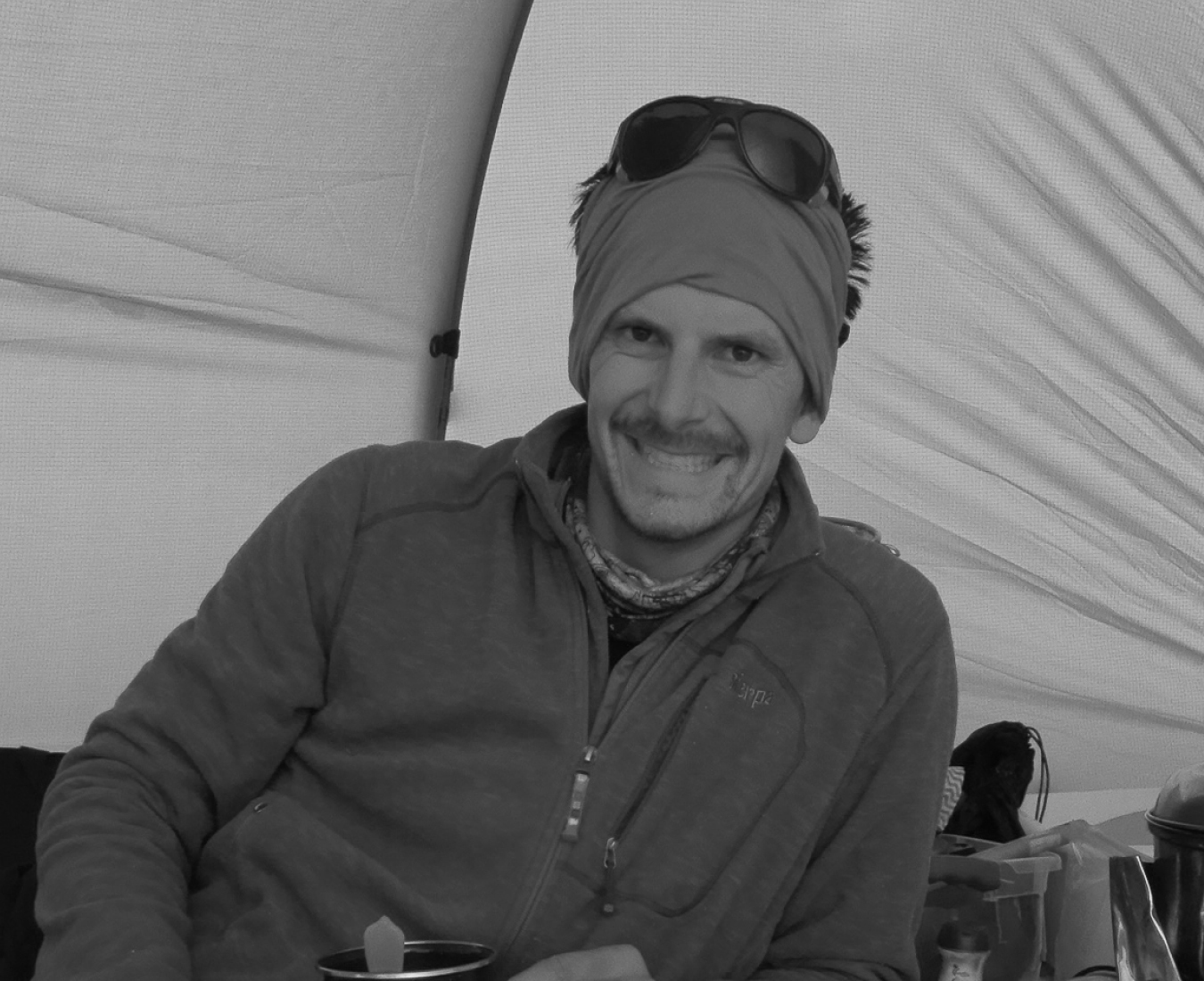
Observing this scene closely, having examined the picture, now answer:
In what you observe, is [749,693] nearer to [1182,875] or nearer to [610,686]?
[610,686]

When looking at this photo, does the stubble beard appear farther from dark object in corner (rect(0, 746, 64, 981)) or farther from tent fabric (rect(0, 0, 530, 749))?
tent fabric (rect(0, 0, 530, 749))

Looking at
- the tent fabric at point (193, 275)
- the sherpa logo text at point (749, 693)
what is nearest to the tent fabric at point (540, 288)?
the tent fabric at point (193, 275)

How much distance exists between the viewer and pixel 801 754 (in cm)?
151

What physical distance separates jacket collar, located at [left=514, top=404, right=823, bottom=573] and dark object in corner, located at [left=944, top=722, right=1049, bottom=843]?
0.74 m

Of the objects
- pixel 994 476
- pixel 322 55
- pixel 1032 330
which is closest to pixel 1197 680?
pixel 994 476

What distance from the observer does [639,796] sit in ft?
4.84

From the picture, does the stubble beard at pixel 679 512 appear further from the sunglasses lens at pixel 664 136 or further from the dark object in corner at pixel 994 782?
the dark object in corner at pixel 994 782

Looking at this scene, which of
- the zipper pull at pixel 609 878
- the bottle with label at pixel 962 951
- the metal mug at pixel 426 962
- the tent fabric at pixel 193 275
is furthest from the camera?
the tent fabric at pixel 193 275

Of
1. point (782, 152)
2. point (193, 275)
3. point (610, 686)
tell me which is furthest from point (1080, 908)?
point (193, 275)

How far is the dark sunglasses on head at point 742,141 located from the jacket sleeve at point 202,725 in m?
0.42

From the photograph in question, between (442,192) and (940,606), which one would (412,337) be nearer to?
(442,192)

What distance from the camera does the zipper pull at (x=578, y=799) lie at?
1.45 metres

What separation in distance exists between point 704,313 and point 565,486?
22cm

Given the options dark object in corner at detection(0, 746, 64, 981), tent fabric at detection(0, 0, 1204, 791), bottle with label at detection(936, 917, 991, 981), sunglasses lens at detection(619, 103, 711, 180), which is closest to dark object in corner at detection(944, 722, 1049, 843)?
tent fabric at detection(0, 0, 1204, 791)
